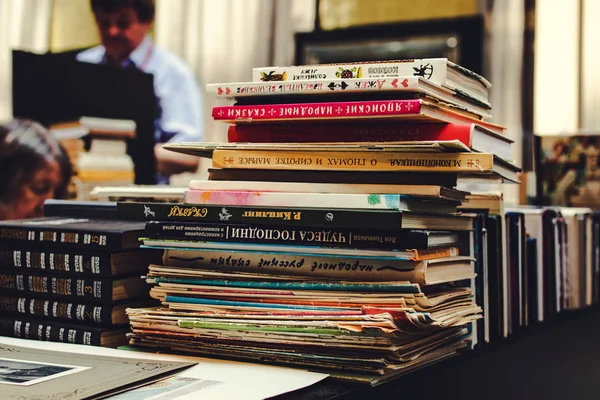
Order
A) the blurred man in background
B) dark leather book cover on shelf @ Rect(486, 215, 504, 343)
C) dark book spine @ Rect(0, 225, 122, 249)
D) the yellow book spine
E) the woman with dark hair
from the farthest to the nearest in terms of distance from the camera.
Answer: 1. the blurred man in background
2. the woman with dark hair
3. dark leather book cover on shelf @ Rect(486, 215, 504, 343)
4. dark book spine @ Rect(0, 225, 122, 249)
5. the yellow book spine

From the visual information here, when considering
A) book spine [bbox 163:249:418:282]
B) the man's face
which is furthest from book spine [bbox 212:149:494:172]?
the man's face

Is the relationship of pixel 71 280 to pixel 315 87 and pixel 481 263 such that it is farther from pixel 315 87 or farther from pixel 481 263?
pixel 481 263

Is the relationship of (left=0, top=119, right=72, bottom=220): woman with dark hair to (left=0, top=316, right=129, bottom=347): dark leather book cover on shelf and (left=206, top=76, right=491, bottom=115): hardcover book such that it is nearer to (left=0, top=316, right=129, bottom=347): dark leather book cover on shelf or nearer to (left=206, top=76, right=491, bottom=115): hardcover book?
(left=0, top=316, right=129, bottom=347): dark leather book cover on shelf

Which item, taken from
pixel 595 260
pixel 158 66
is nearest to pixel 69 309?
pixel 595 260

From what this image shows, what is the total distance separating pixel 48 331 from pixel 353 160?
0.47m

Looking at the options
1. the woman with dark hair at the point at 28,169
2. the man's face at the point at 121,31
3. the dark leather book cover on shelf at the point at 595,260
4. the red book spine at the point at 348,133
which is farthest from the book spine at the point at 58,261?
the man's face at the point at 121,31

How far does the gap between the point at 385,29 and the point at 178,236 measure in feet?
9.56

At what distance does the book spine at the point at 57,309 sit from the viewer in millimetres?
1009

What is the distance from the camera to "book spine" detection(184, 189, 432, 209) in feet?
2.87

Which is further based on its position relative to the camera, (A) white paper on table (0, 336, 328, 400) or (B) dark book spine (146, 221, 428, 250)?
(B) dark book spine (146, 221, 428, 250)

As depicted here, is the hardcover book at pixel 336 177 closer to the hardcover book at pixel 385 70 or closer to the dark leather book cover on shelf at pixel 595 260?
the hardcover book at pixel 385 70

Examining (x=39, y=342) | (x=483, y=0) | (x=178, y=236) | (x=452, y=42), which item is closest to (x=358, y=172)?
(x=178, y=236)

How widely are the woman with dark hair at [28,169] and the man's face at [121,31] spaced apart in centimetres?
209

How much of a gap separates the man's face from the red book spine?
396cm
